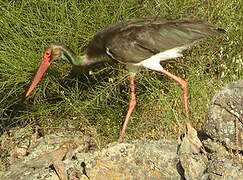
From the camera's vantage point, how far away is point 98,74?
4.40 meters

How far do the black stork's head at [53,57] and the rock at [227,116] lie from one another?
142 centimetres

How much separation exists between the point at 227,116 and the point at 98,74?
4.93 feet

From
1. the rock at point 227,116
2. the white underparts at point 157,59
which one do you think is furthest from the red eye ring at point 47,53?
the rock at point 227,116

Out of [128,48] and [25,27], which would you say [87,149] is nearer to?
[128,48]

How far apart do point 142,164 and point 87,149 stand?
101 cm

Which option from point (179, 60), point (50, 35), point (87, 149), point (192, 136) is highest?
point (50, 35)

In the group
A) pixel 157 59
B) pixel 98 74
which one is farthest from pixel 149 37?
pixel 98 74

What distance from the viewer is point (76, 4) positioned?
4297 millimetres

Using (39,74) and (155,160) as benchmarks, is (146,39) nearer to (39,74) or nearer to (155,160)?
(39,74)

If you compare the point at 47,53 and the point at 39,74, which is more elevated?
the point at 47,53

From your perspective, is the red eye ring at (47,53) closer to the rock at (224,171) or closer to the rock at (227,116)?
the rock at (227,116)

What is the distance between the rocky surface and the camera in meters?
2.97

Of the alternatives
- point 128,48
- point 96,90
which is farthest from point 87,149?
point 128,48

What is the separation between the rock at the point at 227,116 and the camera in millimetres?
3350
